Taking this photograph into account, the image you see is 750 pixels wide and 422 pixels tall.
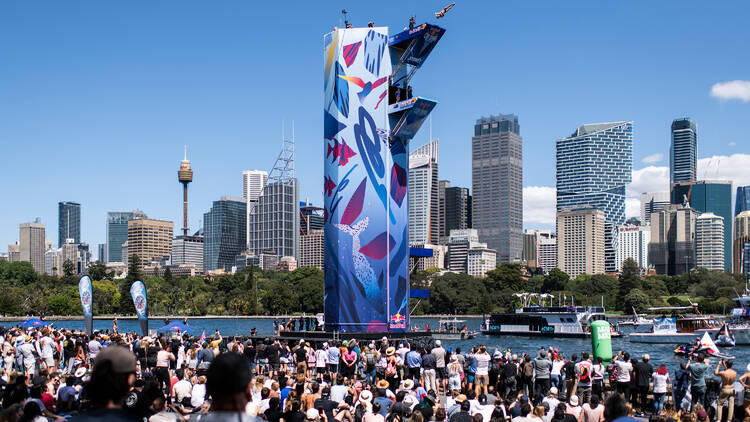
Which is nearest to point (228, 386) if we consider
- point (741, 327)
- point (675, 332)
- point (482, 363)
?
point (482, 363)

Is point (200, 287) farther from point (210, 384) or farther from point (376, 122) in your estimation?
point (210, 384)

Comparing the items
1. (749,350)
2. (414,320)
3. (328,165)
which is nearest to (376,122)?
(328,165)

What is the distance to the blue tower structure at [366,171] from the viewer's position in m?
45.9

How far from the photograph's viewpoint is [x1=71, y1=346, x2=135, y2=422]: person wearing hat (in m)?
5.33

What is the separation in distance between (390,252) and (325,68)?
12163mm

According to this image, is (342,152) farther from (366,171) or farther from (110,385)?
(110,385)

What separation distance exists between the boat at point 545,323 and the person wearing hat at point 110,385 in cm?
10060

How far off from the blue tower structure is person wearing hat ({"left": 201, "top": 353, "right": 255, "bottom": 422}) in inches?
1592

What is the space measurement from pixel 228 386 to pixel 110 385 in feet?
2.80

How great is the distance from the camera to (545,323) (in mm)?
105625

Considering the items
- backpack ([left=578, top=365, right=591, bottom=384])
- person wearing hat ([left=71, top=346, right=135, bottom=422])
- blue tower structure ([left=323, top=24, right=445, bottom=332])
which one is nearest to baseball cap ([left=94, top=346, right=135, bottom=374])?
person wearing hat ([left=71, top=346, right=135, bottom=422])

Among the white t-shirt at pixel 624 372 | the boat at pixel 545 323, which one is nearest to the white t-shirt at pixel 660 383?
the white t-shirt at pixel 624 372

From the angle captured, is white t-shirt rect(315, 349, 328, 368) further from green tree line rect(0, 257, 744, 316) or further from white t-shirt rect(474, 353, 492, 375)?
green tree line rect(0, 257, 744, 316)

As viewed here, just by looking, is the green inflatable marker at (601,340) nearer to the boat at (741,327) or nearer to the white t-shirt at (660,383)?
the white t-shirt at (660,383)
